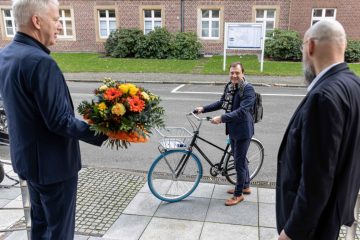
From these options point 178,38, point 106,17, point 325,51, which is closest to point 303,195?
point 325,51

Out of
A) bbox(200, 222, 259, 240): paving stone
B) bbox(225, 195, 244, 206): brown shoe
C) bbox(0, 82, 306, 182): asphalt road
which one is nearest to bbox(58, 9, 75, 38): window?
bbox(0, 82, 306, 182): asphalt road

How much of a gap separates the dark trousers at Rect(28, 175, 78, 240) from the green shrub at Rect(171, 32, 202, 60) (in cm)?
1913

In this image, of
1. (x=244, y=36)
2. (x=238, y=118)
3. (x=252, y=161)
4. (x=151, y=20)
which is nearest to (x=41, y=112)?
(x=238, y=118)

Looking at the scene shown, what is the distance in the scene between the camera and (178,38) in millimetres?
21828

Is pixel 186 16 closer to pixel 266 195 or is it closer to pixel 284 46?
pixel 284 46

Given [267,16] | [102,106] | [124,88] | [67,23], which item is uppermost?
[267,16]

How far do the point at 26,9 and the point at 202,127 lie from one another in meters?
6.00

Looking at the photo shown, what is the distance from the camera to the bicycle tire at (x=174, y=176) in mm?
4555

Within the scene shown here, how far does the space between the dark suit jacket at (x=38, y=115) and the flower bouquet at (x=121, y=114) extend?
10cm

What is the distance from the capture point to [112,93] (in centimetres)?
257

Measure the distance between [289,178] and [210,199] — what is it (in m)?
2.59

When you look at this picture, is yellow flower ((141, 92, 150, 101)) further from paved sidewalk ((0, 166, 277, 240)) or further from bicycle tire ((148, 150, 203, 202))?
bicycle tire ((148, 150, 203, 202))

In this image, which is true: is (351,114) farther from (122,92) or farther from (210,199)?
(210,199)

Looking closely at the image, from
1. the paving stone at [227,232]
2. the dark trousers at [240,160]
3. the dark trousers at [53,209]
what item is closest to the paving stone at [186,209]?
the paving stone at [227,232]
